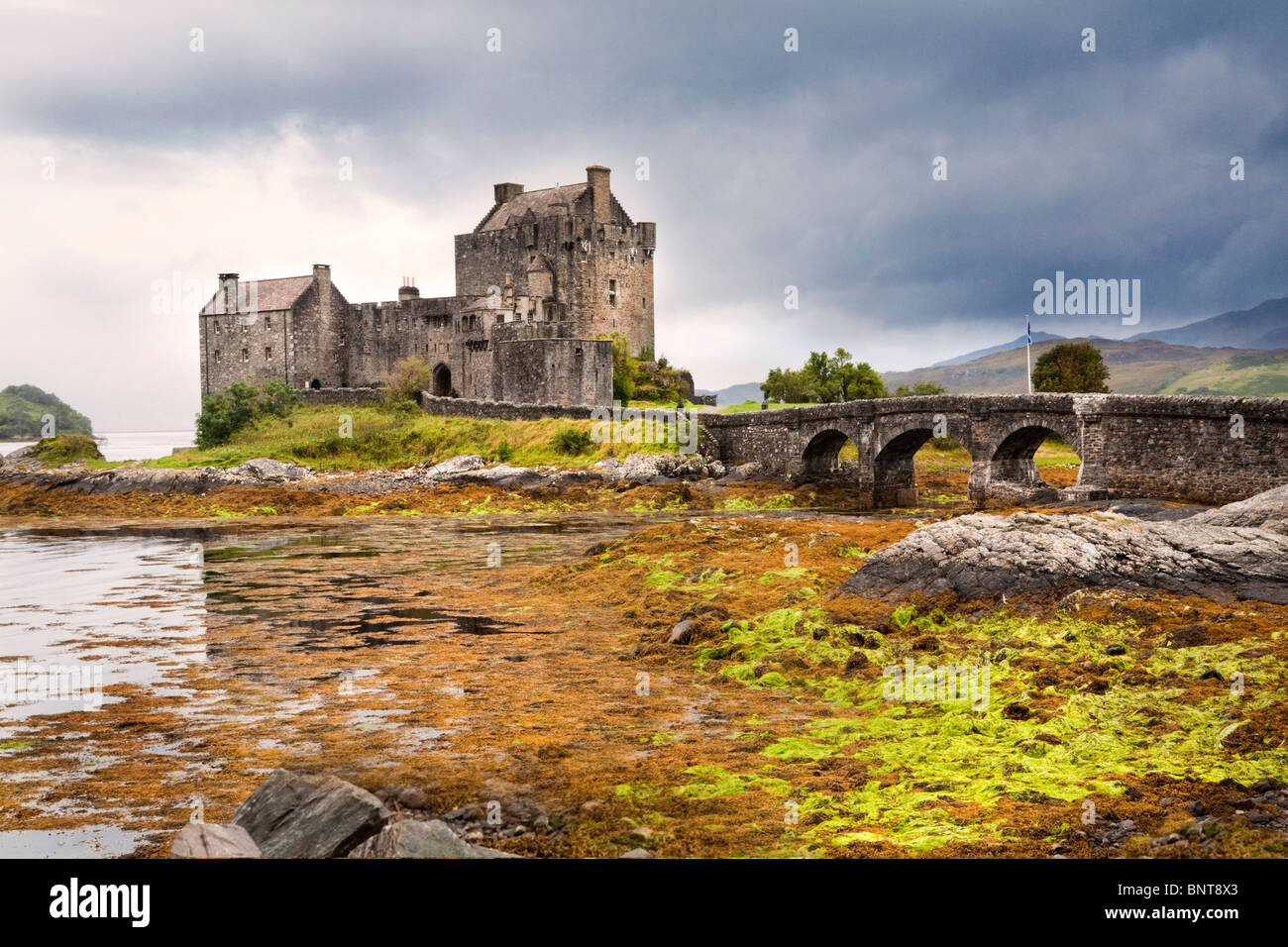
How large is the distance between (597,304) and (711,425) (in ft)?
78.0

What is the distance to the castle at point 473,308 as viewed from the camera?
7088 cm

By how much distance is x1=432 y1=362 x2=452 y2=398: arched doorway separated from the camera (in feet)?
241

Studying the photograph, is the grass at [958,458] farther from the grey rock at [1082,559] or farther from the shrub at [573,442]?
the grey rock at [1082,559]

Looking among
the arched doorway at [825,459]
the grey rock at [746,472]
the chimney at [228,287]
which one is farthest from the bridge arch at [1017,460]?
the chimney at [228,287]

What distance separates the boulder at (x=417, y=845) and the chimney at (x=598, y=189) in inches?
2755

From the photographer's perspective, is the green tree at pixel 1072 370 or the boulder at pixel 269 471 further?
the green tree at pixel 1072 370

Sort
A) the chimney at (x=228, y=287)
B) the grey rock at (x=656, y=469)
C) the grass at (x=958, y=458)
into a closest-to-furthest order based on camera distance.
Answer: the grey rock at (x=656, y=469)
the grass at (x=958, y=458)
the chimney at (x=228, y=287)

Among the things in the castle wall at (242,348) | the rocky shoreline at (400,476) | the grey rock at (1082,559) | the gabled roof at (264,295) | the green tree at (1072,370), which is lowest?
the grey rock at (1082,559)

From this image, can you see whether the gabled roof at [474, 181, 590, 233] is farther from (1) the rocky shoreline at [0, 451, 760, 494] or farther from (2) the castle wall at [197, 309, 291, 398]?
(1) the rocky shoreline at [0, 451, 760, 494]

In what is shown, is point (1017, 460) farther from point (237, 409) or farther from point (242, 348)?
point (242, 348)

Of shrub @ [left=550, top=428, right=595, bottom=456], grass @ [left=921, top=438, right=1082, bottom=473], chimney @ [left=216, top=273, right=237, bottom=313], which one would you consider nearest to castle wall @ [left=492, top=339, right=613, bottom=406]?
shrub @ [left=550, top=428, right=595, bottom=456]

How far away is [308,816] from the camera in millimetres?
7488

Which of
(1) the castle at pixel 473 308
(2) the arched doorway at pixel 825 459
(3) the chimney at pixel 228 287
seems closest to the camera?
(2) the arched doorway at pixel 825 459
